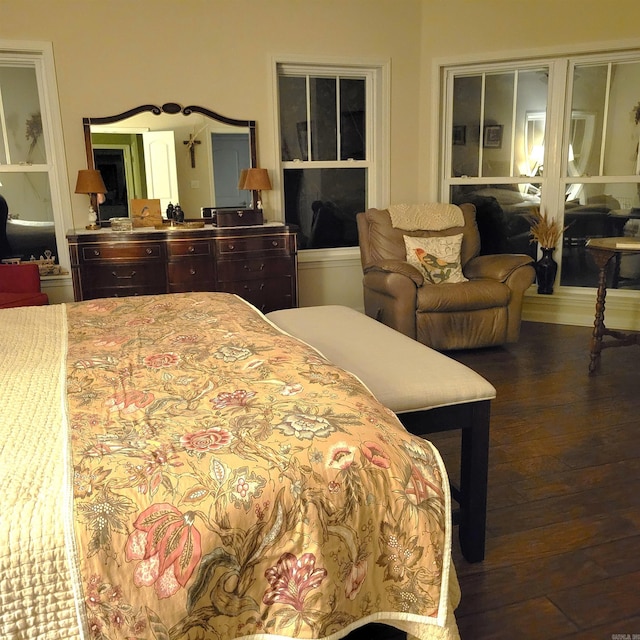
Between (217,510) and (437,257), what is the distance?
3519mm

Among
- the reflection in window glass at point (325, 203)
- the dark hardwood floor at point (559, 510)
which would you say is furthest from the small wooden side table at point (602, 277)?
the reflection in window glass at point (325, 203)

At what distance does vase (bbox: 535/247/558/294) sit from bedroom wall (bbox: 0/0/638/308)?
1.04m

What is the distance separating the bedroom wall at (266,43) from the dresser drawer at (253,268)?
2.17 feet

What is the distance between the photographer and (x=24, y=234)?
4.23m

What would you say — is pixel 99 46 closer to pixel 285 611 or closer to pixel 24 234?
pixel 24 234

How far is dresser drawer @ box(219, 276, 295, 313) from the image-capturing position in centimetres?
407

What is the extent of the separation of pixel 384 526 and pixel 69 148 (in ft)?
12.8

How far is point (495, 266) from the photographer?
4109 mm

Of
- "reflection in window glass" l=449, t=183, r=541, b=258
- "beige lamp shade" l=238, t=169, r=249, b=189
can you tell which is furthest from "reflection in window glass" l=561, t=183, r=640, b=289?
"beige lamp shade" l=238, t=169, r=249, b=189

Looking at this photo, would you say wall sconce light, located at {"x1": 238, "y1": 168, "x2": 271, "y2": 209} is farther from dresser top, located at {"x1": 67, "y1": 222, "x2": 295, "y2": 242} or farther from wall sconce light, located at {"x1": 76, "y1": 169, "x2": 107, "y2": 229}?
wall sconce light, located at {"x1": 76, "y1": 169, "x2": 107, "y2": 229}

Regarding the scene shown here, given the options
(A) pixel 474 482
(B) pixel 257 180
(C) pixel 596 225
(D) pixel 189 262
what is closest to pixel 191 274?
(D) pixel 189 262

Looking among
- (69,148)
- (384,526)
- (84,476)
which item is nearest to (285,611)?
(384,526)

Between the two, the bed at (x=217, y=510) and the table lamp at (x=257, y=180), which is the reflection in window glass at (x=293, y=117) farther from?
the bed at (x=217, y=510)

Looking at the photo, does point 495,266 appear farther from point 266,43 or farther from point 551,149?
point 266,43
